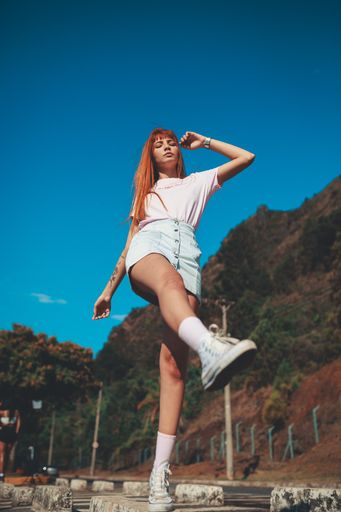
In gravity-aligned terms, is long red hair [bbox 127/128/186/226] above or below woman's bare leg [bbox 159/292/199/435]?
above

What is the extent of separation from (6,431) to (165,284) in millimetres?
13327

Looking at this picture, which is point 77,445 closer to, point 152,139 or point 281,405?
point 281,405

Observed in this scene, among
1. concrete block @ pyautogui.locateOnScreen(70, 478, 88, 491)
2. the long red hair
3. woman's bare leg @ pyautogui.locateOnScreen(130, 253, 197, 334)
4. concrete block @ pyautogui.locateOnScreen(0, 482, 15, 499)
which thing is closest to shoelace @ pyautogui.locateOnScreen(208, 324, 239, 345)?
woman's bare leg @ pyautogui.locateOnScreen(130, 253, 197, 334)

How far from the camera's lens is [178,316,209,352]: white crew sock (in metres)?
1.94

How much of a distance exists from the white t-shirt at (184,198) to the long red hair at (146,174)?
0.12 ft

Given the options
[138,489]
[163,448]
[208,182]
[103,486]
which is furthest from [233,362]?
[103,486]

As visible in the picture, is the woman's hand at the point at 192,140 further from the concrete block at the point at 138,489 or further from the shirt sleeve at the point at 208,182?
the concrete block at the point at 138,489

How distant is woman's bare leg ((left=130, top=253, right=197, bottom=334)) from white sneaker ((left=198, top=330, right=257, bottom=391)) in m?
0.21

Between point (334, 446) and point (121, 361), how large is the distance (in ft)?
171

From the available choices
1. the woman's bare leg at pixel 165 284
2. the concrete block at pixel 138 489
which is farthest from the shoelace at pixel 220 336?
the concrete block at pixel 138 489

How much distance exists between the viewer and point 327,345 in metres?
25.8

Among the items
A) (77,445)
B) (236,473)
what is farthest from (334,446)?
(77,445)

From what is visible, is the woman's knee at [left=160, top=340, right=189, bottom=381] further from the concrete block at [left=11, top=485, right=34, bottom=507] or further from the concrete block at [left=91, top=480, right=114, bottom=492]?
the concrete block at [left=91, top=480, right=114, bottom=492]

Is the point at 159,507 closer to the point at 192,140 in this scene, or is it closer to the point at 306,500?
the point at 306,500
